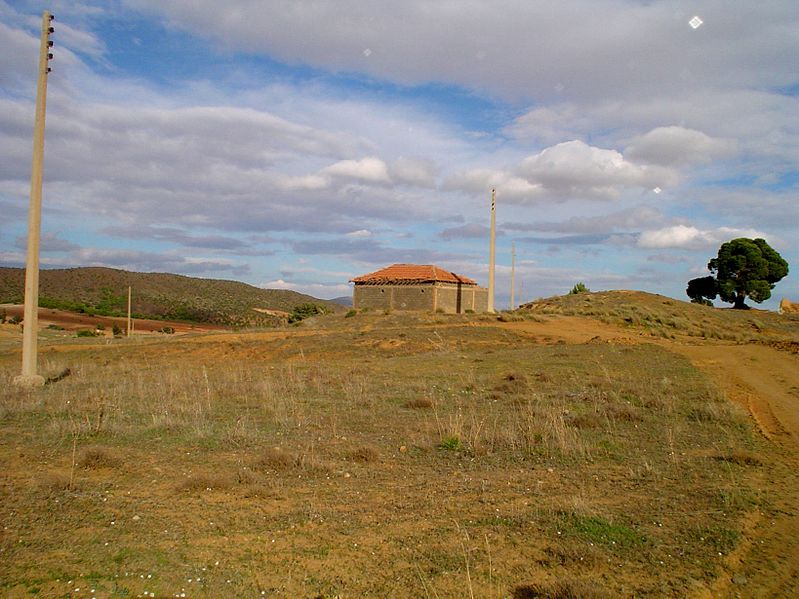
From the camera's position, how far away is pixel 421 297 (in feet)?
153

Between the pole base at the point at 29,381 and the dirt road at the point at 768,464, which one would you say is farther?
the pole base at the point at 29,381

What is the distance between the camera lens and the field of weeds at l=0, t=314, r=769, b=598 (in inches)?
180

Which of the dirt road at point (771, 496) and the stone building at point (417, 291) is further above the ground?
the stone building at point (417, 291)

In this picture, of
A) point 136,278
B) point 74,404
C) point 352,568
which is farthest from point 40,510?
point 136,278

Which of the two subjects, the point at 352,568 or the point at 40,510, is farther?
the point at 40,510

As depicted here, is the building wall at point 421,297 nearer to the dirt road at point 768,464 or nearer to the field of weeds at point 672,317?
the field of weeds at point 672,317

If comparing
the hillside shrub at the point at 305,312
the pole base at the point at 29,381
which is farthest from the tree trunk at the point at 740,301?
the pole base at the point at 29,381

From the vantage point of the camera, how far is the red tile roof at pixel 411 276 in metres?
47.9

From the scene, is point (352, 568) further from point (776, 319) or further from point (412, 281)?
point (776, 319)

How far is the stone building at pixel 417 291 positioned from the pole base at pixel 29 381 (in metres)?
32.8

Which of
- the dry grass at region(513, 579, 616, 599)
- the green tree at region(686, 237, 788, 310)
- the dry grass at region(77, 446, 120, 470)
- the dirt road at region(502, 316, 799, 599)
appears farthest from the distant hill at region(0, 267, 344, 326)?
the dry grass at region(513, 579, 616, 599)

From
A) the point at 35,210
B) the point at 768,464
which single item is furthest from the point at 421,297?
the point at 768,464

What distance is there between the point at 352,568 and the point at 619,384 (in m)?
11.0

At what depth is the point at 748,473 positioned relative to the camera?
7293 mm
